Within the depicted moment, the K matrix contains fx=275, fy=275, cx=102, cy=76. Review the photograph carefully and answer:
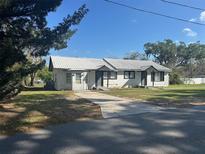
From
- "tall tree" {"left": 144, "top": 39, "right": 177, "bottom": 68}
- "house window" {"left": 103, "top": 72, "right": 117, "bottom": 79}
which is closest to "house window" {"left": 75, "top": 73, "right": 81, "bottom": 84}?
"house window" {"left": 103, "top": 72, "right": 117, "bottom": 79}

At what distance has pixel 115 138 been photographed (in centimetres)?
725

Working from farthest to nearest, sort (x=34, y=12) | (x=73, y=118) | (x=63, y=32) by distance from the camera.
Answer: (x=63, y=32) → (x=34, y=12) → (x=73, y=118)

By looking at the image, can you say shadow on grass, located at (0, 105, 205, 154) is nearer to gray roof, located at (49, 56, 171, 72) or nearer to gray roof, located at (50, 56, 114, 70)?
gray roof, located at (50, 56, 114, 70)

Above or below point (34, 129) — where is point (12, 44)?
above

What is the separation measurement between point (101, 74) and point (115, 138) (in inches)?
976

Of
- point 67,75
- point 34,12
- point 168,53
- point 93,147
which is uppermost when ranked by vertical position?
point 168,53

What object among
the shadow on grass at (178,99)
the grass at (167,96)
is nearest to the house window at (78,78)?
the grass at (167,96)

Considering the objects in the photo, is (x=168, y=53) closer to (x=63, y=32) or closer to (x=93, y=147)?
(x=63, y=32)

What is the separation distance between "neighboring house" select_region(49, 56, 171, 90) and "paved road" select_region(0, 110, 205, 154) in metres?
20.4

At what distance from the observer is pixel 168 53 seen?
65.0 m

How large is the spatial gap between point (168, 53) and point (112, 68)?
35244 millimetres

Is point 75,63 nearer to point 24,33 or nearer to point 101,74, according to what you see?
point 101,74

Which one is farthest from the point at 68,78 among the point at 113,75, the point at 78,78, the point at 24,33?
the point at 24,33

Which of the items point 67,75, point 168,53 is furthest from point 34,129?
point 168,53
